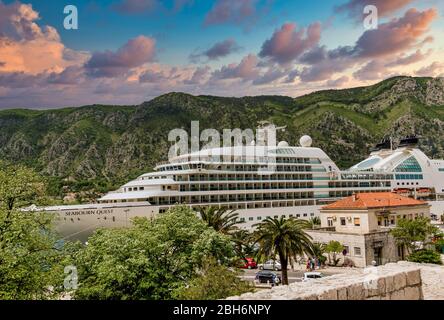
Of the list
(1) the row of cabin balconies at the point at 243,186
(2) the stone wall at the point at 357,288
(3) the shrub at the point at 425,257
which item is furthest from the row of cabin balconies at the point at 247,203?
(2) the stone wall at the point at 357,288

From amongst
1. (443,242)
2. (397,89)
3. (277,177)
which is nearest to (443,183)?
(277,177)

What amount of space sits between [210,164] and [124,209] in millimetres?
12280

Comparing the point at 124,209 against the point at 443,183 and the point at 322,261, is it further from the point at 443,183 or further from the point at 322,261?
the point at 443,183

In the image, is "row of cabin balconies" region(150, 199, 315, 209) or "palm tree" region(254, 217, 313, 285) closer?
"palm tree" region(254, 217, 313, 285)

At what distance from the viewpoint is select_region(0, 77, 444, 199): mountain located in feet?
497

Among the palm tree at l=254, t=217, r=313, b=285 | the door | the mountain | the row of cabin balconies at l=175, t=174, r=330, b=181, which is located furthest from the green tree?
the mountain

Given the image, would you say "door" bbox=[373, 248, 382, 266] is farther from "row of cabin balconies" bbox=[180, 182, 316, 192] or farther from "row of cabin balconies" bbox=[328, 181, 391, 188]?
"row of cabin balconies" bbox=[328, 181, 391, 188]

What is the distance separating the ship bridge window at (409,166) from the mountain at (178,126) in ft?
266

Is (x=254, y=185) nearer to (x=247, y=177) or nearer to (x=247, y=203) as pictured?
(x=247, y=177)

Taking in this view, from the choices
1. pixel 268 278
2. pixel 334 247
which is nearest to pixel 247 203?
pixel 334 247

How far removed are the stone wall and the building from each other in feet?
73.1

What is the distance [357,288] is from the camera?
26.8 ft

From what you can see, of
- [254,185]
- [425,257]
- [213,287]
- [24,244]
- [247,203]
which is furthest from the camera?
[254,185]

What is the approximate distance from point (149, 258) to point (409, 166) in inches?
2526
